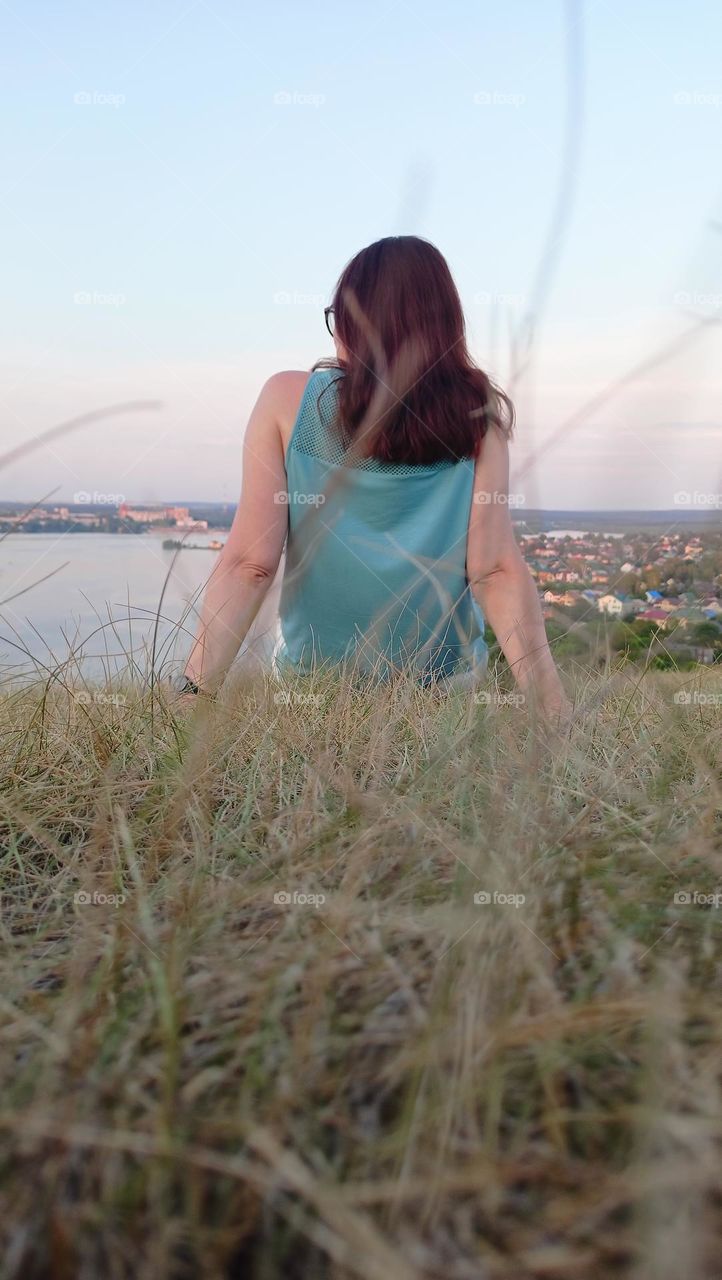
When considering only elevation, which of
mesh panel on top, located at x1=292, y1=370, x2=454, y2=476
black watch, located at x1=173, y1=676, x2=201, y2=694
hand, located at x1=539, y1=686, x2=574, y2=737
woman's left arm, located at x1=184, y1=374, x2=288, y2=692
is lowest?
hand, located at x1=539, y1=686, x2=574, y2=737

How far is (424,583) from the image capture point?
2412mm

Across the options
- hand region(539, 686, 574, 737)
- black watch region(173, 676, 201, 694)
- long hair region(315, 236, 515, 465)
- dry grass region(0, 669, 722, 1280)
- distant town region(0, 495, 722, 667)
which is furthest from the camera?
long hair region(315, 236, 515, 465)

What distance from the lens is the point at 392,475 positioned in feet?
7.97

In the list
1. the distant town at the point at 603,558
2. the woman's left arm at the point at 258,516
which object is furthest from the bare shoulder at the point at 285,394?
the distant town at the point at 603,558

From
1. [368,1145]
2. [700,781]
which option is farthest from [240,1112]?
[700,781]

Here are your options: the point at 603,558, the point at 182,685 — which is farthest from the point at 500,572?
the point at 603,558

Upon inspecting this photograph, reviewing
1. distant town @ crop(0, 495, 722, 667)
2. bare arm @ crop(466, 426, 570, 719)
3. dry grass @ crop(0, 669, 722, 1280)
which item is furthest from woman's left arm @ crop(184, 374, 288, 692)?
dry grass @ crop(0, 669, 722, 1280)

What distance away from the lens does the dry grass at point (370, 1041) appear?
58 centimetres

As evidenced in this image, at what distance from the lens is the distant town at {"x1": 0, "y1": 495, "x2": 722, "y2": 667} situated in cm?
106

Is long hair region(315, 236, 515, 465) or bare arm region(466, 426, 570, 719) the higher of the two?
long hair region(315, 236, 515, 465)

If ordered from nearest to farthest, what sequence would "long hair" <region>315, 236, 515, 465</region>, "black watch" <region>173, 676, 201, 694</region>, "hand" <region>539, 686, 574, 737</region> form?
1. "hand" <region>539, 686, 574, 737</region>
2. "black watch" <region>173, 676, 201, 694</region>
3. "long hair" <region>315, 236, 515, 465</region>

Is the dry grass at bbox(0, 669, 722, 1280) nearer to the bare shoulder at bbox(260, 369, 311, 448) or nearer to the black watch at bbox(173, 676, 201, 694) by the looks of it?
the black watch at bbox(173, 676, 201, 694)

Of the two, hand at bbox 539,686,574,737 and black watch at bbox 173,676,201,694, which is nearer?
hand at bbox 539,686,574,737

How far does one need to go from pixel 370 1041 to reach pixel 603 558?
64cm
